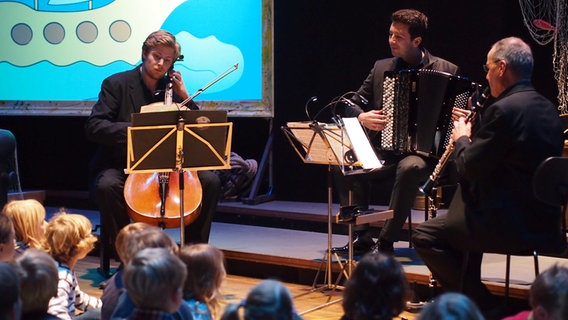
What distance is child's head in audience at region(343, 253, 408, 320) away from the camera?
9.29 feet

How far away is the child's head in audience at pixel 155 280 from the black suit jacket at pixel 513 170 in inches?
71.8

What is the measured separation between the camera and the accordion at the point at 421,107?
16.3ft

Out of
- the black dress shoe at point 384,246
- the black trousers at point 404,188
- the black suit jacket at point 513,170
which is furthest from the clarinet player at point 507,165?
the black dress shoe at point 384,246

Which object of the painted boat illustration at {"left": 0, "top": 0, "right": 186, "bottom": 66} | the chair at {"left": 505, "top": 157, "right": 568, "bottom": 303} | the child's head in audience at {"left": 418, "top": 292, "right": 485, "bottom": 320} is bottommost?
the child's head in audience at {"left": 418, "top": 292, "right": 485, "bottom": 320}

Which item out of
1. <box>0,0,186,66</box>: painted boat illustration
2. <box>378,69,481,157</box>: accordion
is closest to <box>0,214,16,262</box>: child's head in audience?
<box>378,69,481,157</box>: accordion

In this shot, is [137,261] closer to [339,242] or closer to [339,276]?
[339,276]

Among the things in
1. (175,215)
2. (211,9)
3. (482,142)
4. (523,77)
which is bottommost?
(175,215)

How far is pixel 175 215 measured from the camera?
5055 millimetres

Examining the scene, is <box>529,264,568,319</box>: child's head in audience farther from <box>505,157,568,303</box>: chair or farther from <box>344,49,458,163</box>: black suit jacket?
<box>344,49,458,163</box>: black suit jacket

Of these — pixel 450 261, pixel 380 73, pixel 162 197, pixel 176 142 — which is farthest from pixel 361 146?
pixel 162 197

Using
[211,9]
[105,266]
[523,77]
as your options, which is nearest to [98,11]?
[211,9]

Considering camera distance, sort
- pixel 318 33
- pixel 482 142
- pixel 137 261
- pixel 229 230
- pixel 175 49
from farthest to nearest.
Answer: pixel 318 33
pixel 229 230
pixel 175 49
pixel 482 142
pixel 137 261

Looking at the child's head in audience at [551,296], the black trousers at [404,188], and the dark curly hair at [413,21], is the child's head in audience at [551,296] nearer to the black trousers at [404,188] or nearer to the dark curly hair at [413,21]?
the black trousers at [404,188]

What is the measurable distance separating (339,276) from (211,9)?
3.04 meters
